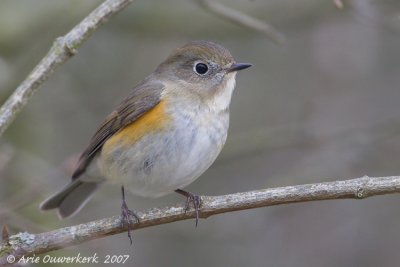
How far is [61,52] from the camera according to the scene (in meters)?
4.57

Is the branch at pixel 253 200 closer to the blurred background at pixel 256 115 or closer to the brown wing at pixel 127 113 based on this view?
the brown wing at pixel 127 113

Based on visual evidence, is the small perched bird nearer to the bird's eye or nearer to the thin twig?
the bird's eye

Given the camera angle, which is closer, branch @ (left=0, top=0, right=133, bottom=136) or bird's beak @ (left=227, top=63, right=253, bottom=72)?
branch @ (left=0, top=0, right=133, bottom=136)

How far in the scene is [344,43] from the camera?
848cm

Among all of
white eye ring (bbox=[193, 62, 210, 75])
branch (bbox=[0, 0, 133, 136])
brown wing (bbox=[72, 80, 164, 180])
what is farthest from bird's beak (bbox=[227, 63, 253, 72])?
branch (bbox=[0, 0, 133, 136])

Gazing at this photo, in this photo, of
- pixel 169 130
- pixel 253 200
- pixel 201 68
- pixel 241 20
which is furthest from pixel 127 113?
pixel 253 200

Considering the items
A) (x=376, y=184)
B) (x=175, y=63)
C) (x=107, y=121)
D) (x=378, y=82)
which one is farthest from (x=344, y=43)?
(x=376, y=184)

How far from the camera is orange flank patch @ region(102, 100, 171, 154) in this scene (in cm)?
543

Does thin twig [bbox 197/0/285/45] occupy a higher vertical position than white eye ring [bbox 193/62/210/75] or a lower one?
higher

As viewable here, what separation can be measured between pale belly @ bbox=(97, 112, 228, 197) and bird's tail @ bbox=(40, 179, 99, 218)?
0.88 metres

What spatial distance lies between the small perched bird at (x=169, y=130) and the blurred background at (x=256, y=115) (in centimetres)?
122

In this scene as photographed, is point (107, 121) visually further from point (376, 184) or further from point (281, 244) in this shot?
point (281, 244)

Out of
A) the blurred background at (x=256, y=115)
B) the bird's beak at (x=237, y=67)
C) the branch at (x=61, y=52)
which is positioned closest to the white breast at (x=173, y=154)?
the bird's beak at (x=237, y=67)

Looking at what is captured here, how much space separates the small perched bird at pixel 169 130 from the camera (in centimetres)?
540
